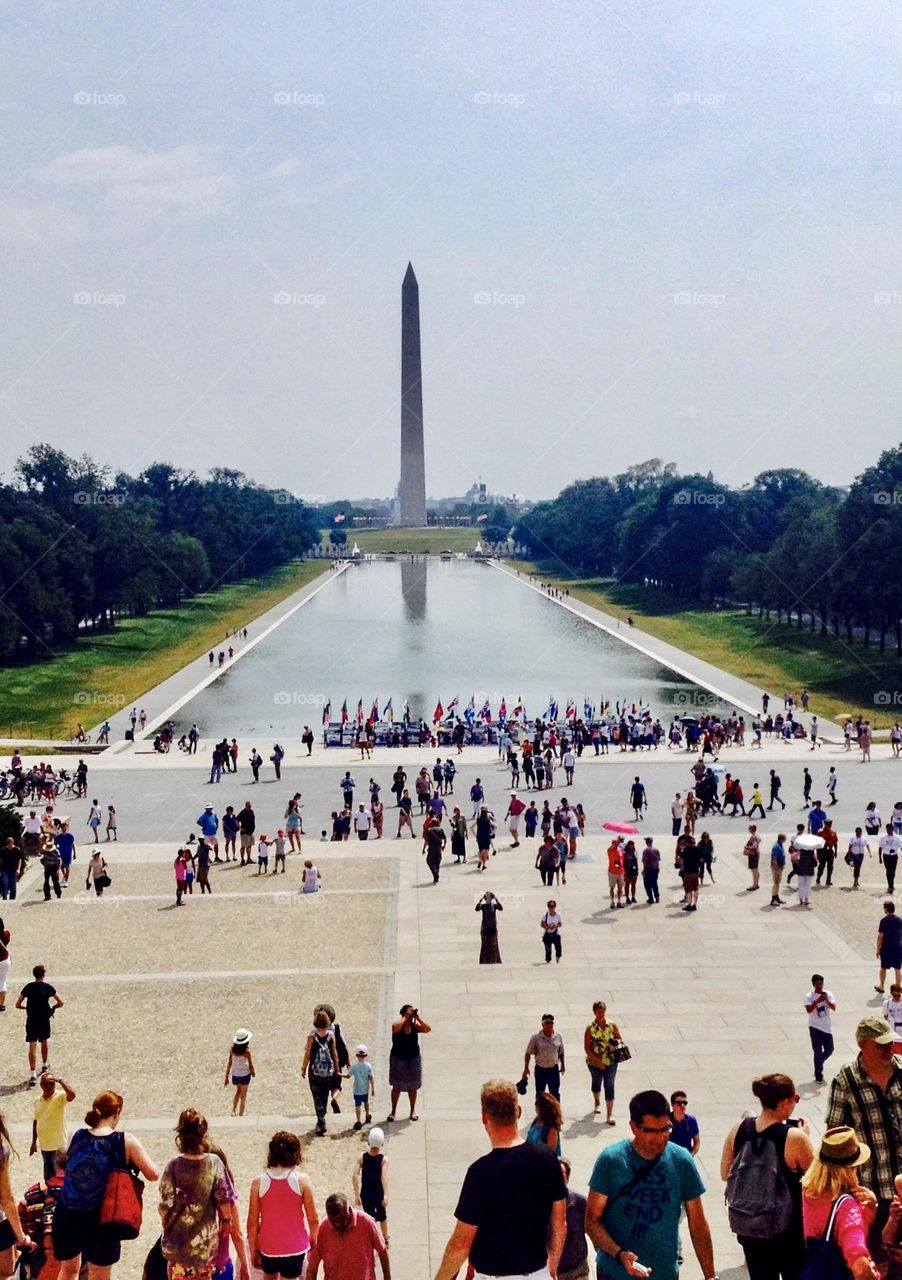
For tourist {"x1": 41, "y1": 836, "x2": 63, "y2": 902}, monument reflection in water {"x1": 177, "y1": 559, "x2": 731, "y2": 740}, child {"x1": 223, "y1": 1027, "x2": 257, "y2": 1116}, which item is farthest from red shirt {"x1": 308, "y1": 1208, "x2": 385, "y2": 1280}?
monument reflection in water {"x1": 177, "y1": 559, "x2": 731, "y2": 740}

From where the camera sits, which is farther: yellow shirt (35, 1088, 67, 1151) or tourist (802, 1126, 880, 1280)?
yellow shirt (35, 1088, 67, 1151)

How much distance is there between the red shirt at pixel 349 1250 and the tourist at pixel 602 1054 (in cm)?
530

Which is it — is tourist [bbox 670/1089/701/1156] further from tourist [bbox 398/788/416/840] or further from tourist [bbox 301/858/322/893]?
tourist [bbox 398/788/416/840]

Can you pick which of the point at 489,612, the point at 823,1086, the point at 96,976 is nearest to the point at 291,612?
the point at 489,612

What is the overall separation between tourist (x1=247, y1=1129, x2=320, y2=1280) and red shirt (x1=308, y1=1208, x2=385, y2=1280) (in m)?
0.17

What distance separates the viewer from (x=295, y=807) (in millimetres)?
27078

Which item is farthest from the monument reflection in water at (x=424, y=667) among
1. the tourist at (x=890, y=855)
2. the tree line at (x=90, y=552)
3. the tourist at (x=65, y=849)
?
the tourist at (x=890, y=855)

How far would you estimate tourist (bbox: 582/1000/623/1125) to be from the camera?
12.2m

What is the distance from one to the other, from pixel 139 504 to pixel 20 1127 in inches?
4159

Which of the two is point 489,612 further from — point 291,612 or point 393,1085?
point 393,1085

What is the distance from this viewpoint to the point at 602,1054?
40.0ft

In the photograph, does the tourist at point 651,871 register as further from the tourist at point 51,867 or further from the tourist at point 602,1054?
the tourist at point 51,867

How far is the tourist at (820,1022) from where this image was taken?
13.0 meters

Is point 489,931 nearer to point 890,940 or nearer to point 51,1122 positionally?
point 890,940
